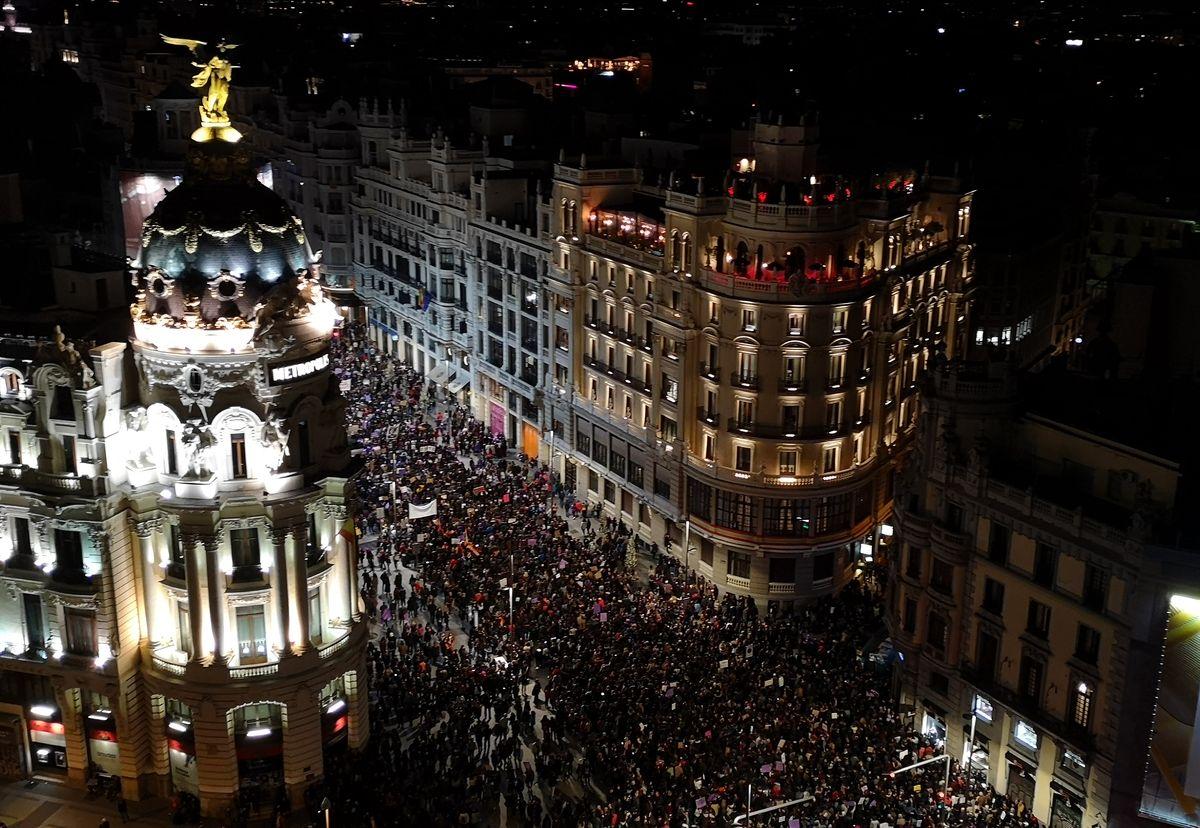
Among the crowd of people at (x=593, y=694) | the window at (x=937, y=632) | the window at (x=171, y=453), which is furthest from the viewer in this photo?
the window at (x=937, y=632)

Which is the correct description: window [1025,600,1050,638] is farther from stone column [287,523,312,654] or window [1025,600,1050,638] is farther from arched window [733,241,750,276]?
stone column [287,523,312,654]

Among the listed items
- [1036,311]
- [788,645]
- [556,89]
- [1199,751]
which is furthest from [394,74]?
[1199,751]

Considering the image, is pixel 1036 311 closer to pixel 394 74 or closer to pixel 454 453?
pixel 454 453

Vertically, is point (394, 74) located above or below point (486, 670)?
above

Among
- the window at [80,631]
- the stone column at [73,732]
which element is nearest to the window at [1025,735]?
the window at [80,631]

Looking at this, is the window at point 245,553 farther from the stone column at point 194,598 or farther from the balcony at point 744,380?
the balcony at point 744,380

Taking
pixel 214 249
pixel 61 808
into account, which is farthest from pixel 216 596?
pixel 214 249
